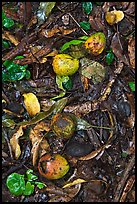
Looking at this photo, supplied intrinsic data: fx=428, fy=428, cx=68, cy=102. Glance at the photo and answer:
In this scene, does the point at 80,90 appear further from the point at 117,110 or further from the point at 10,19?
the point at 10,19

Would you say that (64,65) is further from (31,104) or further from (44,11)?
(44,11)

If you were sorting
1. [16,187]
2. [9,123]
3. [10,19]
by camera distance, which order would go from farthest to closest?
[10,19] → [9,123] → [16,187]

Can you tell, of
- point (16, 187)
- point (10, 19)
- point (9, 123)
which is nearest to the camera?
point (16, 187)

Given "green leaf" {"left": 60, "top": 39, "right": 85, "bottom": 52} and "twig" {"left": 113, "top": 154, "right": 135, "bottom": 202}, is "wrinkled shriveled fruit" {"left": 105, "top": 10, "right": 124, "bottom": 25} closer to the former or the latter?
"green leaf" {"left": 60, "top": 39, "right": 85, "bottom": 52}

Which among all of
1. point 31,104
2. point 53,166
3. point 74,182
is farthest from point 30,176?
point 31,104

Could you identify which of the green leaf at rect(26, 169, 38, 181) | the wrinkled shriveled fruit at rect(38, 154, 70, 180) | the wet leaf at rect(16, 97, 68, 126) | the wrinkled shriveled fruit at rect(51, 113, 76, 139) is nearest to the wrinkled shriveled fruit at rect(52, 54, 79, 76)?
the wet leaf at rect(16, 97, 68, 126)

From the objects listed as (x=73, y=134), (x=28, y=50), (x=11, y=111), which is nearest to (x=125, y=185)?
(x=73, y=134)

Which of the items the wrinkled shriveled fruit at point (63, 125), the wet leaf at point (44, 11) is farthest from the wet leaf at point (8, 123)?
the wet leaf at point (44, 11)
